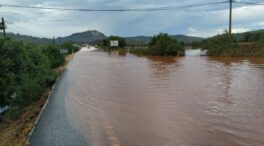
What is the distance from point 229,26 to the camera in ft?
148

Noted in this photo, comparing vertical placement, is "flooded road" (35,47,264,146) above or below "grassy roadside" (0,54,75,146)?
above

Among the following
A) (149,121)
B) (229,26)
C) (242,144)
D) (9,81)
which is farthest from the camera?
(229,26)

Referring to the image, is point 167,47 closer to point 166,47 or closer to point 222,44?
point 166,47

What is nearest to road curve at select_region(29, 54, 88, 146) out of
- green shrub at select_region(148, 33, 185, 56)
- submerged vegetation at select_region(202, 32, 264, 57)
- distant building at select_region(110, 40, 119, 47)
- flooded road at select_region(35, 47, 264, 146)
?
flooded road at select_region(35, 47, 264, 146)

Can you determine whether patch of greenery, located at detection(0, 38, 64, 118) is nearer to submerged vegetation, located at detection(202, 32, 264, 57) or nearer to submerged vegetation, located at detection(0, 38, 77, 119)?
submerged vegetation, located at detection(0, 38, 77, 119)

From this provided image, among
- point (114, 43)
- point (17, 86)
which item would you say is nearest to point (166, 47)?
point (17, 86)

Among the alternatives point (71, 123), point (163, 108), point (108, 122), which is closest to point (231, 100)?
point (163, 108)

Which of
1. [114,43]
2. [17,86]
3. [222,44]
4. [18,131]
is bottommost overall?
[18,131]

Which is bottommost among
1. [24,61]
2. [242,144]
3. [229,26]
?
[242,144]

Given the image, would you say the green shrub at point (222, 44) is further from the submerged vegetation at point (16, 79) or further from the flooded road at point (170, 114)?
the submerged vegetation at point (16, 79)

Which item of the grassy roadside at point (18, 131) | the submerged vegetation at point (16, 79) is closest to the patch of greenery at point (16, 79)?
the submerged vegetation at point (16, 79)

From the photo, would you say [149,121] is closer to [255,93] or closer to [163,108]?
[163,108]

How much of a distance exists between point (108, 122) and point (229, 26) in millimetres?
38305

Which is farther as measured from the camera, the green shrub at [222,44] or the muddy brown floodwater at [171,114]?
the green shrub at [222,44]
